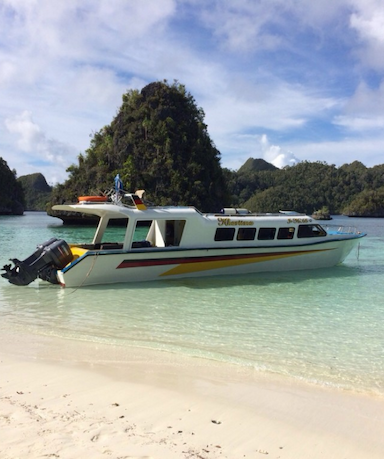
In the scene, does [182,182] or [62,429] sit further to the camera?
[182,182]

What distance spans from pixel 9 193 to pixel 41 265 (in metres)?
115

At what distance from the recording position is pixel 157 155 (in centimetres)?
7150

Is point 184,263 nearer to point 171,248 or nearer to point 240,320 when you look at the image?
point 171,248

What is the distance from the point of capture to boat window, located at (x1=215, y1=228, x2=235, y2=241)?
13078 millimetres

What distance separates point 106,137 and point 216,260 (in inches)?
2630

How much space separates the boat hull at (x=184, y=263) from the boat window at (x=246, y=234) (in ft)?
1.27

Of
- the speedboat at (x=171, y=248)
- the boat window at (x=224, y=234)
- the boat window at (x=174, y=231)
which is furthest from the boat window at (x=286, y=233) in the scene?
the boat window at (x=174, y=231)

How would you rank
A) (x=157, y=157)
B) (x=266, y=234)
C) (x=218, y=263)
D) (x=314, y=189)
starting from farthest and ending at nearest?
1. (x=314, y=189)
2. (x=157, y=157)
3. (x=266, y=234)
4. (x=218, y=263)

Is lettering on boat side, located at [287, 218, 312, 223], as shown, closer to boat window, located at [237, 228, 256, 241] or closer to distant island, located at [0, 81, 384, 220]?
boat window, located at [237, 228, 256, 241]

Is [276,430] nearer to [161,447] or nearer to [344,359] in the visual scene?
[161,447]

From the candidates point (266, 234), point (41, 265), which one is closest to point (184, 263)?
point (266, 234)

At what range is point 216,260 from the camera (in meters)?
13.1

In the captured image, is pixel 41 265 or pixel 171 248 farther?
pixel 171 248

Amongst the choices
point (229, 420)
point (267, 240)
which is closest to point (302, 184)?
point (267, 240)
